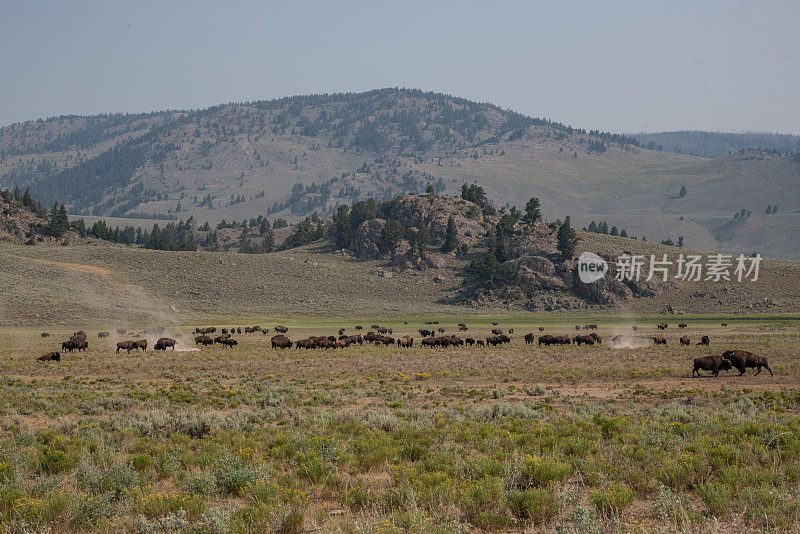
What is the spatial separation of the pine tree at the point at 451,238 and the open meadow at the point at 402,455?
396ft

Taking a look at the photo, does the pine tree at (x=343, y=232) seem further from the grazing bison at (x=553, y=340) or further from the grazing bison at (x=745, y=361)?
the grazing bison at (x=745, y=361)

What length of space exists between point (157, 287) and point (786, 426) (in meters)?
123

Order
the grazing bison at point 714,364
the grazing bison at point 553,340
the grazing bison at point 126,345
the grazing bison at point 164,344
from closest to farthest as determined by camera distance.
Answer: the grazing bison at point 714,364
the grazing bison at point 126,345
the grazing bison at point 164,344
the grazing bison at point 553,340

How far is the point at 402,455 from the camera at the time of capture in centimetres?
1328

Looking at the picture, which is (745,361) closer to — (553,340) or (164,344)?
(553,340)

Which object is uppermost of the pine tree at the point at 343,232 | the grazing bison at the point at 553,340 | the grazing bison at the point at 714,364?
the pine tree at the point at 343,232

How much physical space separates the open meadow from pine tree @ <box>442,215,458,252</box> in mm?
120787

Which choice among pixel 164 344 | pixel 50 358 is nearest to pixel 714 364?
pixel 164 344

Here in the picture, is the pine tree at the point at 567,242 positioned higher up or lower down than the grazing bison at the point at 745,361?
higher up

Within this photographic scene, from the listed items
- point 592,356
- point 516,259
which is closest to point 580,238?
point 516,259

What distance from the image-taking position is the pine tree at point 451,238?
151625mm

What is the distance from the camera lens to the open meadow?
28.9ft

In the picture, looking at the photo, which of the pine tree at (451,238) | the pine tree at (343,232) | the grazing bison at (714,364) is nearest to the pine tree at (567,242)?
the pine tree at (451,238)

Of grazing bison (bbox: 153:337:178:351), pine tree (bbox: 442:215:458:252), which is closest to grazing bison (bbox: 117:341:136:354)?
grazing bison (bbox: 153:337:178:351)
